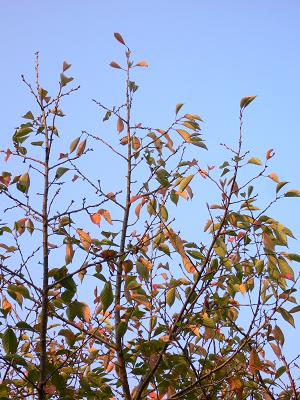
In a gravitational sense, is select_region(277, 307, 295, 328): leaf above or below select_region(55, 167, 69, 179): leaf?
below

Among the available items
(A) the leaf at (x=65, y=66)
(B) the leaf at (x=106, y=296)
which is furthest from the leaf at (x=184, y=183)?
(A) the leaf at (x=65, y=66)

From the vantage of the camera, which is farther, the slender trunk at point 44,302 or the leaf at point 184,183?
the leaf at point 184,183

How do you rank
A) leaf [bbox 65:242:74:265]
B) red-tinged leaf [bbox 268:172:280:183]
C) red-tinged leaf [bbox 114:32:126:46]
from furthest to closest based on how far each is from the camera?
1. red-tinged leaf [bbox 114:32:126:46]
2. red-tinged leaf [bbox 268:172:280:183]
3. leaf [bbox 65:242:74:265]

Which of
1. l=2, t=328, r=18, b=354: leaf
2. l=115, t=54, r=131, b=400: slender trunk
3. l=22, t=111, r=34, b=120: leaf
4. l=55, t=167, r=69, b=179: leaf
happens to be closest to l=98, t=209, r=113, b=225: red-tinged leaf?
l=115, t=54, r=131, b=400: slender trunk

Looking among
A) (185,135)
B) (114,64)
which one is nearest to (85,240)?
(185,135)

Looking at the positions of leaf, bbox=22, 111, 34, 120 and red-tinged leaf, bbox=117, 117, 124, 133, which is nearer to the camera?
leaf, bbox=22, 111, 34, 120

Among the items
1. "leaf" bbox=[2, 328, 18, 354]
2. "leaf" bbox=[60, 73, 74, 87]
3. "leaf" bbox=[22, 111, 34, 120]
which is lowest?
"leaf" bbox=[2, 328, 18, 354]

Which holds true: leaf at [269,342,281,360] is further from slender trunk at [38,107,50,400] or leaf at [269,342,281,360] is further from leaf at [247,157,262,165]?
slender trunk at [38,107,50,400]

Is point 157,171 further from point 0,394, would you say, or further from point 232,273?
point 0,394

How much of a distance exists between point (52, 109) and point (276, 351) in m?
1.93

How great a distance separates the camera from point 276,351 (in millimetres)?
2854

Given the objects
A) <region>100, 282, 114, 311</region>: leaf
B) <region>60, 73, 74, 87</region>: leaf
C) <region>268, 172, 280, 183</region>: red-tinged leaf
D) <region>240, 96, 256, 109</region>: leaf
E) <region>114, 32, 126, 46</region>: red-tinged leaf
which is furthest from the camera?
<region>114, 32, 126, 46</region>: red-tinged leaf

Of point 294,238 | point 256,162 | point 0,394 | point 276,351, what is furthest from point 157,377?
point 256,162

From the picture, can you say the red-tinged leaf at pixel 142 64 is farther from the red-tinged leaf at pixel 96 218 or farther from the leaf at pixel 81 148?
the red-tinged leaf at pixel 96 218
